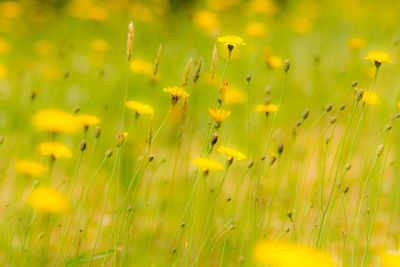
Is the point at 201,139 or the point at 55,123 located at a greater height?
the point at 201,139

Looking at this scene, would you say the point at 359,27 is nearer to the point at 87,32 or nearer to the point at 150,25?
the point at 150,25

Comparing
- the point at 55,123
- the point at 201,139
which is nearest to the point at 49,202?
the point at 55,123

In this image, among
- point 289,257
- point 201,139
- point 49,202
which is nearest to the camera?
point 289,257

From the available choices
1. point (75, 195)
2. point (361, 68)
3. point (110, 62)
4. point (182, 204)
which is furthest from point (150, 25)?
point (182, 204)

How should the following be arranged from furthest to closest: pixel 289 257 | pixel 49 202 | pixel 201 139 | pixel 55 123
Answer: pixel 201 139 → pixel 55 123 → pixel 49 202 → pixel 289 257

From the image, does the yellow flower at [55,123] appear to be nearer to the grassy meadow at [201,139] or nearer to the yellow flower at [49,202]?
the grassy meadow at [201,139]

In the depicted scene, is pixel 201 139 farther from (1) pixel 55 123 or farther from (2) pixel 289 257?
(2) pixel 289 257

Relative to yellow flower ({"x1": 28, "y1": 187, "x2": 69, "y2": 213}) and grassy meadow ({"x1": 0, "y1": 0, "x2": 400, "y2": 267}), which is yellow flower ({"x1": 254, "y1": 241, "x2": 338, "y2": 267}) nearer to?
grassy meadow ({"x1": 0, "y1": 0, "x2": 400, "y2": 267})

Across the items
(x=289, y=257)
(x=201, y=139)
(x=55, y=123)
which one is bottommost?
(x=289, y=257)

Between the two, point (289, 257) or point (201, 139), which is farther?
point (201, 139)
